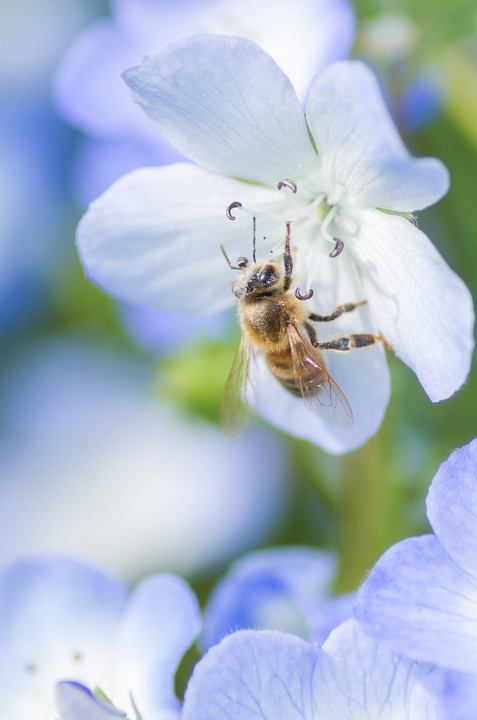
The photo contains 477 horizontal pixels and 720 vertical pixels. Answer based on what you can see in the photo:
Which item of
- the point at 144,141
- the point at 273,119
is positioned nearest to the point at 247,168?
the point at 273,119

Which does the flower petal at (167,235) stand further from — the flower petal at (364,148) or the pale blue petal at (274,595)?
the pale blue petal at (274,595)

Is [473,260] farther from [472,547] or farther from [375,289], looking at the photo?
[472,547]

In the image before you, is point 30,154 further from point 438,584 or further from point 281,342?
point 438,584

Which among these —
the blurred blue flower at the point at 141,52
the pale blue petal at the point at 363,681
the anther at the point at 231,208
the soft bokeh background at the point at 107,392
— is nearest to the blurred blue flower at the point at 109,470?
the soft bokeh background at the point at 107,392

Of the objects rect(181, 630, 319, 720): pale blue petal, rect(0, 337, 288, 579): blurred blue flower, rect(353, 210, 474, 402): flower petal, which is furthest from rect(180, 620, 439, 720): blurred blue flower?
rect(0, 337, 288, 579): blurred blue flower

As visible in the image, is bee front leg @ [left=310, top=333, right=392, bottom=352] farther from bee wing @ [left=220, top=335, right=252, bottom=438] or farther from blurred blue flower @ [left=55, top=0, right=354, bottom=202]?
blurred blue flower @ [left=55, top=0, right=354, bottom=202]

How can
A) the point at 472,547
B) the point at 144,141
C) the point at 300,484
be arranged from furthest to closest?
1. the point at 300,484
2. the point at 144,141
3. the point at 472,547

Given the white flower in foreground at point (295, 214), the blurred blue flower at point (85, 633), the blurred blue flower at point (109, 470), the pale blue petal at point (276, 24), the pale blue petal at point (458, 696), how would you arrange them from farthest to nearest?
the blurred blue flower at point (109, 470), the pale blue petal at point (276, 24), the blurred blue flower at point (85, 633), the white flower in foreground at point (295, 214), the pale blue petal at point (458, 696)
